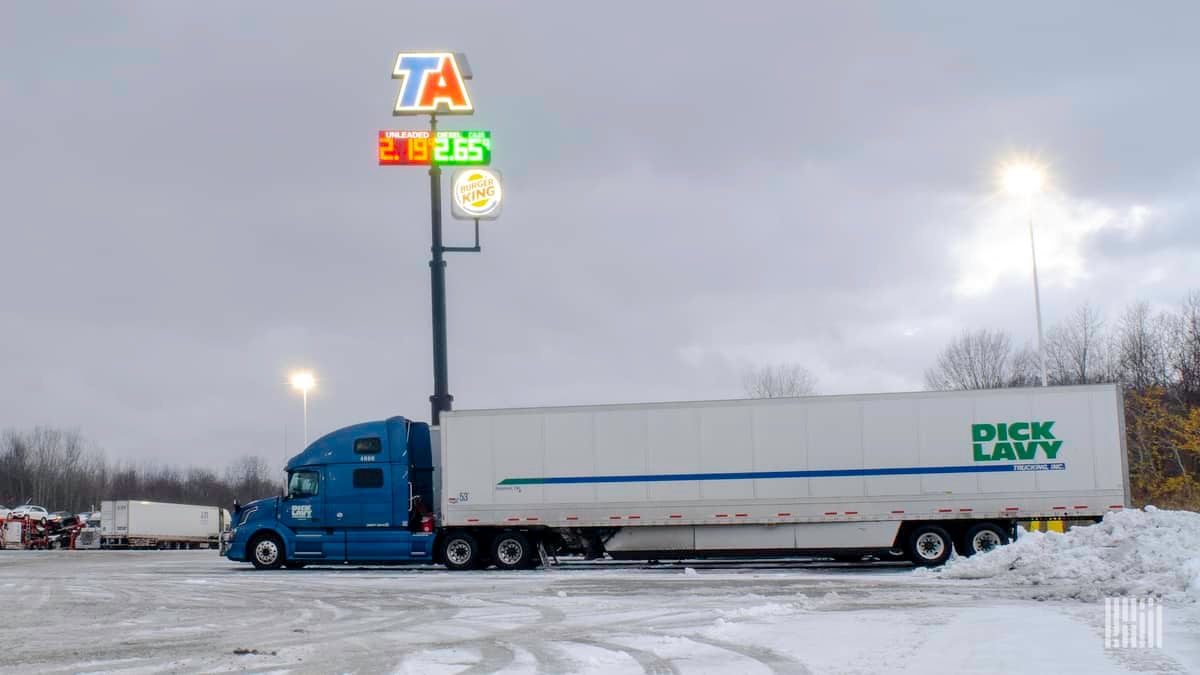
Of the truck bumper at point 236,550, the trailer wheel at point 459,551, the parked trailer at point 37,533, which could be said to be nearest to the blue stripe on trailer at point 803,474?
the trailer wheel at point 459,551

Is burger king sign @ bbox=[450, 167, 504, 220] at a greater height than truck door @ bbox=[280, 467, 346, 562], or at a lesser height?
greater

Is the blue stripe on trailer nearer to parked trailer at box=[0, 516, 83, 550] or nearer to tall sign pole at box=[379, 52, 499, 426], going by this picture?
tall sign pole at box=[379, 52, 499, 426]

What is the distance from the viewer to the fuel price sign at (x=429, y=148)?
116 ft

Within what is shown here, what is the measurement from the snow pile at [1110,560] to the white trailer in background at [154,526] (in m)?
46.9

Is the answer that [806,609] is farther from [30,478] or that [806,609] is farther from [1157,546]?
[30,478]

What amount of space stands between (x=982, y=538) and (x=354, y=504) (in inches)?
574

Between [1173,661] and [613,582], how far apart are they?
40.9 ft

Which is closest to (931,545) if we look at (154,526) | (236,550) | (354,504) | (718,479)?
(718,479)

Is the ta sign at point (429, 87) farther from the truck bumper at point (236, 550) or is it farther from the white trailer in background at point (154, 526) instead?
the white trailer in background at point (154, 526)

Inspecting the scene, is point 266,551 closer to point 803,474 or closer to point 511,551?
point 511,551

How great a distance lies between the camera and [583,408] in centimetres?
2488

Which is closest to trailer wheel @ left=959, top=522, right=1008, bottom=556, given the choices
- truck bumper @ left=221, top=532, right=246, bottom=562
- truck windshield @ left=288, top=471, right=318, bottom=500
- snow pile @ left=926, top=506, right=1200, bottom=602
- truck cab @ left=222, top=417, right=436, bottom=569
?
snow pile @ left=926, top=506, right=1200, bottom=602

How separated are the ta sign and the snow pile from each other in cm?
2259

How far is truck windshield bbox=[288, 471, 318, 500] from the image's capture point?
26219mm
